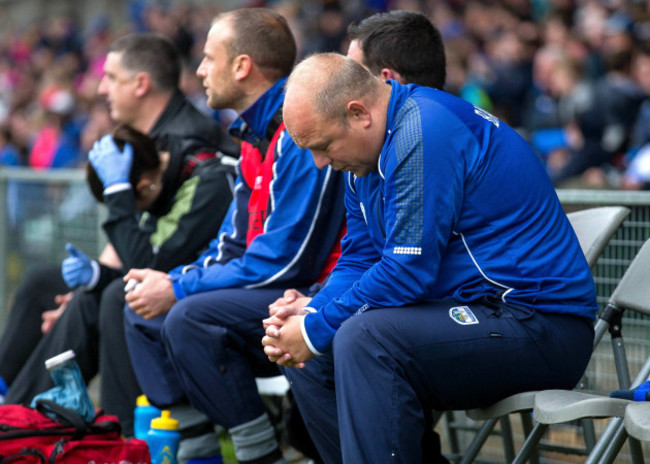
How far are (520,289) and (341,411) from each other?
0.63 metres

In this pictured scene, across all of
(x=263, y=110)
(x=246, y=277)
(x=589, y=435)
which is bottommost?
(x=589, y=435)

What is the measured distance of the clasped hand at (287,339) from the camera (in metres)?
3.01

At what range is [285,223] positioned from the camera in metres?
3.72

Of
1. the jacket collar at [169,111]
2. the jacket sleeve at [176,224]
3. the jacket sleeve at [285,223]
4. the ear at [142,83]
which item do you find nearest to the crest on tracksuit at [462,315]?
the jacket sleeve at [285,223]

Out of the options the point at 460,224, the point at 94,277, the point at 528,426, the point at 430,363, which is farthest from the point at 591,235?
the point at 94,277

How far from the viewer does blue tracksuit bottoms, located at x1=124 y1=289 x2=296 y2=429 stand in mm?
3646

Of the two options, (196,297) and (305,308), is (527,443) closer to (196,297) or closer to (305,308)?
(305,308)

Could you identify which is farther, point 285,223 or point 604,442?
point 285,223

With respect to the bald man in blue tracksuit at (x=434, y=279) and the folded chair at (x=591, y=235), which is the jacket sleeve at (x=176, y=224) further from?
the folded chair at (x=591, y=235)

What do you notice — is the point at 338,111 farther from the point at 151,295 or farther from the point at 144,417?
the point at 144,417

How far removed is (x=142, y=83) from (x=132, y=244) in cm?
115

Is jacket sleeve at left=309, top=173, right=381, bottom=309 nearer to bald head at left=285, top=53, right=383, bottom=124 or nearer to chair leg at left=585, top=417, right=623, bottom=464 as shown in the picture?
bald head at left=285, top=53, right=383, bottom=124

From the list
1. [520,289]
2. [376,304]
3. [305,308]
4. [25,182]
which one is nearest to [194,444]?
[305,308]

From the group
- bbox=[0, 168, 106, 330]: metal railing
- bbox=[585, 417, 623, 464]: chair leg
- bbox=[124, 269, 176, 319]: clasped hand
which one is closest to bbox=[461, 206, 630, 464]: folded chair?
bbox=[585, 417, 623, 464]: chair leg
